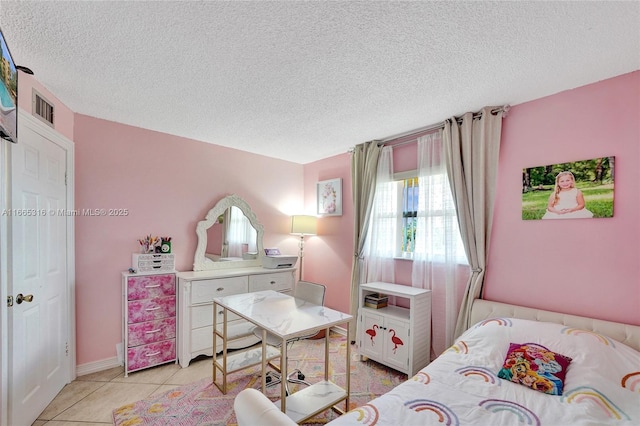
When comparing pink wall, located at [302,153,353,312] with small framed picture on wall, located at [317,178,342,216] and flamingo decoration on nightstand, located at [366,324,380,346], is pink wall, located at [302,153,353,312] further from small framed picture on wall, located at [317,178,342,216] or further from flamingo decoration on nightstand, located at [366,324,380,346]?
flamingo decoration on nightstand, located at [366,324,380,346]

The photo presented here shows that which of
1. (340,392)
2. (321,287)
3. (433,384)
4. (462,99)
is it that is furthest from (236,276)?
(462,99)

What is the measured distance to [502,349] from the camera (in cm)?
197

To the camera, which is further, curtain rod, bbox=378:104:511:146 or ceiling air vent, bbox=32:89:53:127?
curtain rod, bbox=378:104:511:146

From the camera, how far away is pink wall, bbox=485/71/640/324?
1930 mm

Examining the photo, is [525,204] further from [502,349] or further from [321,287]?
[321,287]

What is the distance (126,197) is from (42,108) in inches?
41.4

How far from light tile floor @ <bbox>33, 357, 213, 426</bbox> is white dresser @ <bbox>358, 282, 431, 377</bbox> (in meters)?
1.68

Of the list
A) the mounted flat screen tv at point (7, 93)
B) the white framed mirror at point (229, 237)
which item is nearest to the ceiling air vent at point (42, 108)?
the mounted flat screen tv at point (7, 93)

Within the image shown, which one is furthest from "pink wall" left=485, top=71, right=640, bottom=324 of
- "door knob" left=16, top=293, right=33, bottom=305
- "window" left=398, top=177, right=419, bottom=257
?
"door knob" left=16, top=293, right=33, bottom=305

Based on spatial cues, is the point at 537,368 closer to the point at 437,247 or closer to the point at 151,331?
the point at 437,247

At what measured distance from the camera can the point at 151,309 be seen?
284 cm

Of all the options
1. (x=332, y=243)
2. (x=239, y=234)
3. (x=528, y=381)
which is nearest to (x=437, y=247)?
(x=528, y=381)

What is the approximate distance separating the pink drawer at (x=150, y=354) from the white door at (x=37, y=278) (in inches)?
20.2

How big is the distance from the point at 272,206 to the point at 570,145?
3.42 metres
